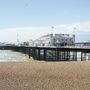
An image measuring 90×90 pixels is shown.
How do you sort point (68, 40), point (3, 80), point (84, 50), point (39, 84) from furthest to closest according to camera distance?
point (68, 40) → point (84, 50) → point (3, 80) → point (39, 84)

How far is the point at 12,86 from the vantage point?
25734mm

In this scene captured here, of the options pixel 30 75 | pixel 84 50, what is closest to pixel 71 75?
pixel 30 75

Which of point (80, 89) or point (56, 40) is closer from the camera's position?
point (80, 89)

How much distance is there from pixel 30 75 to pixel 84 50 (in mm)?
52588

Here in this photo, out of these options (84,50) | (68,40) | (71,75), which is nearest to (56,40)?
(68,40)

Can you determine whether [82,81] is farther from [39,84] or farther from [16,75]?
[16,75]

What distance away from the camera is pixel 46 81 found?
28.3m

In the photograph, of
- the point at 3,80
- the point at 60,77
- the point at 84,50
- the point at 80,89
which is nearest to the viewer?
the point at 80,89

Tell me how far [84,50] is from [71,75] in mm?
51725

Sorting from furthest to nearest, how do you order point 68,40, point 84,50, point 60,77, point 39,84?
point 68,40 < point 84,50 < point 60,77 < point 39,84

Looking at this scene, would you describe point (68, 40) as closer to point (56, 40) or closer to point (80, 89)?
point (56, 40)

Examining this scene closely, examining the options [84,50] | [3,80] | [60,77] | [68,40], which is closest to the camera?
[3,80]

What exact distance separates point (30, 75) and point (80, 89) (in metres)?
8.30

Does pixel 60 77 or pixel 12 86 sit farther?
pixel 60 77
